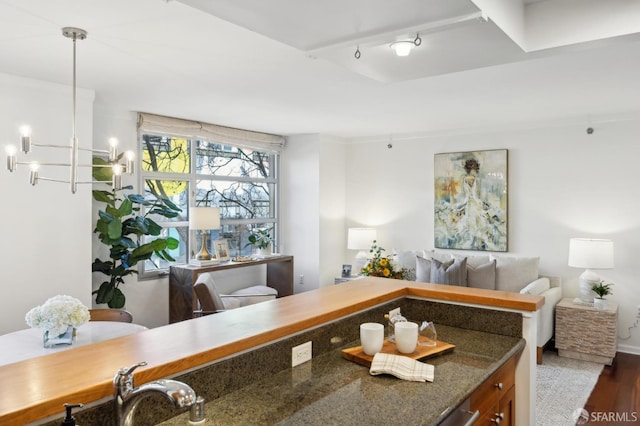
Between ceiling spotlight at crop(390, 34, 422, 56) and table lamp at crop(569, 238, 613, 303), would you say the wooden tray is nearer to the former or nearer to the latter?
ceiling spotlight at crop(390, 34, 422, 56)

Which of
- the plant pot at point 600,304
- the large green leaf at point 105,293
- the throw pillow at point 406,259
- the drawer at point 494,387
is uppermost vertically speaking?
the throw pillow at point 406,259

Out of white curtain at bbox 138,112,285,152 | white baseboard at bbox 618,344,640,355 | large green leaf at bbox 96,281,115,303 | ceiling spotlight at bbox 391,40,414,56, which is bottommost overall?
white baseboard at bbox 618,344,640,355

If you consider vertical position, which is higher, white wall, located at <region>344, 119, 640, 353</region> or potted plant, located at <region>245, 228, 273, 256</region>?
white wall, located at <region>344, 119, 640, 353</region>

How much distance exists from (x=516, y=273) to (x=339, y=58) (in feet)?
12.4

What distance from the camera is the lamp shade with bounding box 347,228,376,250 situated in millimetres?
6199

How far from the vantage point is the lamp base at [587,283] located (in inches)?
181

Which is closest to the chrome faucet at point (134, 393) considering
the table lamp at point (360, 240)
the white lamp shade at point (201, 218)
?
the white lamp shade at point (201, 218)

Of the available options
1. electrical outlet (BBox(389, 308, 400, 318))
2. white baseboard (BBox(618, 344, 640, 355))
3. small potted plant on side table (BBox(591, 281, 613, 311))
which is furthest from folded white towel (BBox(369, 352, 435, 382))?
white baseboard (BBox(618, 344, 640, 355))

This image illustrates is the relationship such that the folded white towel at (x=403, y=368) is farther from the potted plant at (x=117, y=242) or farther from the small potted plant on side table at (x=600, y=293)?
the small potted plant on side table at (x=600, y=293)

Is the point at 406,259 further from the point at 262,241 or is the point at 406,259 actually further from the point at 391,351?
the point at 391,351

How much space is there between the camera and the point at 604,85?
146 inches

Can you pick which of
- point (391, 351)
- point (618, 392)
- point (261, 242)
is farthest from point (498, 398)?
point (261, 242)

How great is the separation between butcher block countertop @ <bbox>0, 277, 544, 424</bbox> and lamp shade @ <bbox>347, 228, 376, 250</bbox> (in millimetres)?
3981

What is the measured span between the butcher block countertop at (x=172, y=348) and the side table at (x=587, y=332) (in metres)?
2.84
